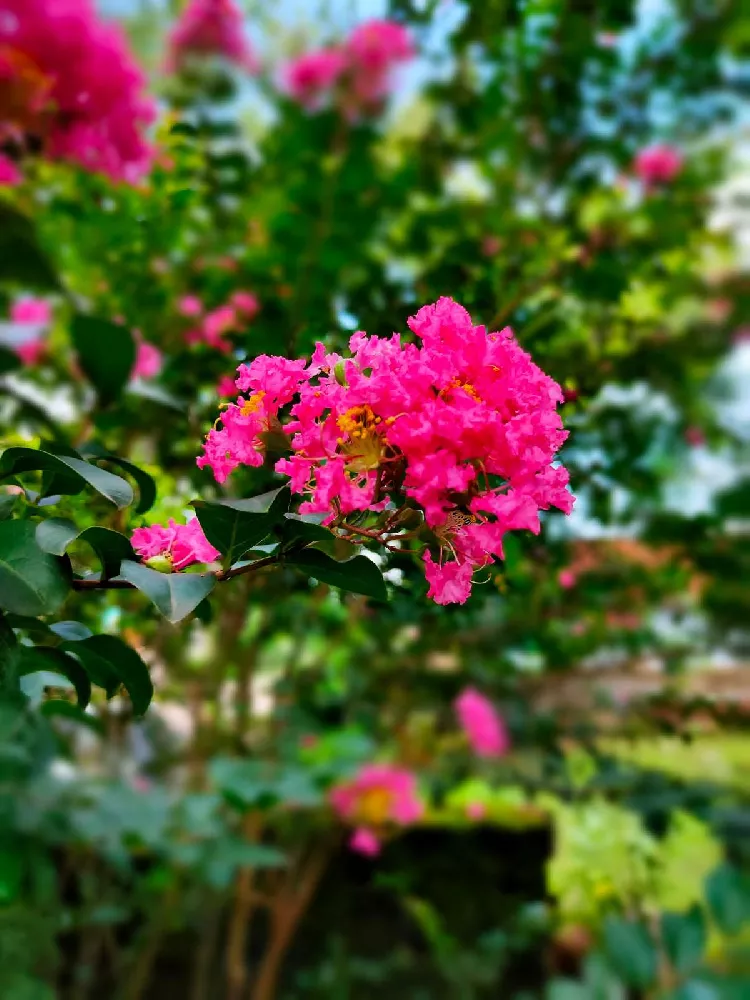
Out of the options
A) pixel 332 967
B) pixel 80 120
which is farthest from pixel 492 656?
pixel 80 120

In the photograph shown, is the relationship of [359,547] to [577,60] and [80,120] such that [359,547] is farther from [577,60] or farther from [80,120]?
[577,60]

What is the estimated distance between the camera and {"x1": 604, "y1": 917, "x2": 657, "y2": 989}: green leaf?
3.70 ft

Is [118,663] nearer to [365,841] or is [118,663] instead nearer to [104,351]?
[104,351]

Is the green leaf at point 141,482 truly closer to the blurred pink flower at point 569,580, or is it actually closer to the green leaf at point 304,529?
the green leaf at point 304,529

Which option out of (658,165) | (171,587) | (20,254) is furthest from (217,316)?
(658,165)

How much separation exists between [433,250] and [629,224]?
1.02ft

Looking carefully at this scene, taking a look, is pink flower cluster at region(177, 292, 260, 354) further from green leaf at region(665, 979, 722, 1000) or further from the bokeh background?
green leaf at region(665, 979, 722, 1000)

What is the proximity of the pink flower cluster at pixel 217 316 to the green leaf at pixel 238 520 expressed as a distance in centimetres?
45

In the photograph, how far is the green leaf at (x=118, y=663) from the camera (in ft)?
1.30

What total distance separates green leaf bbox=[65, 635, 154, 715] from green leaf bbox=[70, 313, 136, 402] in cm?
34

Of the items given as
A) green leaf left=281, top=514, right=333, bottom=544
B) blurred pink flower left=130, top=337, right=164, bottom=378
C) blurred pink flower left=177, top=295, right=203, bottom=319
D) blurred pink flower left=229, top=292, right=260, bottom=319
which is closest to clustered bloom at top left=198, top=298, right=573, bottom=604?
green leaf left=281, top=514, right=333, bottom=544

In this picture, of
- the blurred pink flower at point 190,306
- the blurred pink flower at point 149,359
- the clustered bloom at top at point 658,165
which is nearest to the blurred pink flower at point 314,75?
the blurred pink flower at point 190,306

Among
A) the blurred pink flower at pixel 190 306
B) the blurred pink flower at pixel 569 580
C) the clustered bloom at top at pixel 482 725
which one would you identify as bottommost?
the blurred pink flower at pixel 569 580

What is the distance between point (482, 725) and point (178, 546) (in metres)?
1.58
